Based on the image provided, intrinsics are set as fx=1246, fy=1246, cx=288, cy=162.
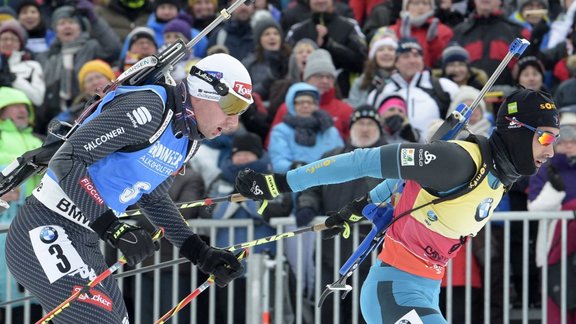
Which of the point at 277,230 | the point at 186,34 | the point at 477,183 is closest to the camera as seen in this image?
the point at 477,183

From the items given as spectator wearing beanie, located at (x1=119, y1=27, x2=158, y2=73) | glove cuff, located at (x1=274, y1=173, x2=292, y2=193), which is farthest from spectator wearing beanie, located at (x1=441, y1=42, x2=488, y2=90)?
glove cuff, located at (x1=274, y1=173, x2=292, y2=193)

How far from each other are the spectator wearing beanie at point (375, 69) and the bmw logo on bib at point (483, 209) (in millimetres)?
4050

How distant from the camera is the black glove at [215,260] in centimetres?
639

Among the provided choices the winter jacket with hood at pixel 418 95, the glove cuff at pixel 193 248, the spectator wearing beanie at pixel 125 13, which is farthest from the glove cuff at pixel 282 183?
the spectator wearing beanie at pixel 125 13

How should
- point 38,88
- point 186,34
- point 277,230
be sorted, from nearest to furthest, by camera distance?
point 277,230
point 38,88
point 186,34

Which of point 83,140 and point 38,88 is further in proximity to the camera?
point 38,88

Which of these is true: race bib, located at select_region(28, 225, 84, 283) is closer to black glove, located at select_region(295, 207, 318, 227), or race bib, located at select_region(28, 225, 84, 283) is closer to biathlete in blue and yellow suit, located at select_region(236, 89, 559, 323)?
biathlete in blue and yellow suit, located at select_region(236, 89, 559, 323)

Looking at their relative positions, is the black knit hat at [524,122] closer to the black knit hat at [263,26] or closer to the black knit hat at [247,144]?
the black knit hat at [247,144]

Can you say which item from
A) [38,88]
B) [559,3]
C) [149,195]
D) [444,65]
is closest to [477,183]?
[149,195]

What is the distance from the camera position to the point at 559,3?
12.0m

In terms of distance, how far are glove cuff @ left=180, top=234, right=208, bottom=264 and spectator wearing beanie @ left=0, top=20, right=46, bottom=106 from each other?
4.37 meters

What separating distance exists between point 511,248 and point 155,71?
Result: 3451 millimetres

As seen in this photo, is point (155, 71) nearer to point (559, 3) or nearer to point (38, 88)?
point (38, 88)

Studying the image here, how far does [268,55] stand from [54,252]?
200 inches
